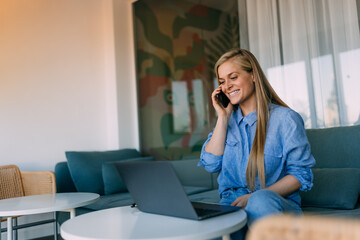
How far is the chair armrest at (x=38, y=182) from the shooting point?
2.62 meters

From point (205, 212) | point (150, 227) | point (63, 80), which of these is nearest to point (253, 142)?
point (205, 212)

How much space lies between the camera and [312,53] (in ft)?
8.80

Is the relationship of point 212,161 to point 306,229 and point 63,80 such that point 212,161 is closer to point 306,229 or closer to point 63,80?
point 306,229

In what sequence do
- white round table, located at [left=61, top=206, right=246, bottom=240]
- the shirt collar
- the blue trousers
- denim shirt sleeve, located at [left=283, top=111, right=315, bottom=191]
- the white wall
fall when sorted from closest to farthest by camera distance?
white round table, located at [left=61, top=206, right=246, bottom=240] < the blue trousers < denim shirt sleeve, located at [left=283, top=111, right=315, bottom=191] < the shirt collar < the white wall

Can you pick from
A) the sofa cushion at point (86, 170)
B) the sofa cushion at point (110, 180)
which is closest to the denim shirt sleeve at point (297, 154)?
the sofa cushion at point (110, 180)

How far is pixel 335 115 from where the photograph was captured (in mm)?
2504

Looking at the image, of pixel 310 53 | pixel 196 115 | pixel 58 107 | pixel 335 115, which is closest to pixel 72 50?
pixel 58 107

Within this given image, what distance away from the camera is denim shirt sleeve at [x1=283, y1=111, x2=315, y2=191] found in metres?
1.33

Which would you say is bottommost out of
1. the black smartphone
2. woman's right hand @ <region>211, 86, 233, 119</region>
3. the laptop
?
the laptop

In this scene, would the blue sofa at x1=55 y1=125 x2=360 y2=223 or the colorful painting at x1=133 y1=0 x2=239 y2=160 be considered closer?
the blue sofa at x1=55 y1=125 x2=360 y2=223

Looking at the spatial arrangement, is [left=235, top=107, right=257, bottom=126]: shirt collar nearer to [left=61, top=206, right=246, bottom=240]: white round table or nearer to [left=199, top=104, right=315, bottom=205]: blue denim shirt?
[left=199, top=104, right=315, bottom=205]: blue denim shirt

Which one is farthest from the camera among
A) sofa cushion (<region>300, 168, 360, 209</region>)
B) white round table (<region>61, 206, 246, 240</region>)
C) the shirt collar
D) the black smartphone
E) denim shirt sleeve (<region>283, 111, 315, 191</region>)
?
sofa cushion (<region>300, 168, 360, 209</region>)

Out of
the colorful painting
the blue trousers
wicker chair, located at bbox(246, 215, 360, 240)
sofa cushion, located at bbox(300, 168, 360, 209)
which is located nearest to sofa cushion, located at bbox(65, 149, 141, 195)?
the colorful painting

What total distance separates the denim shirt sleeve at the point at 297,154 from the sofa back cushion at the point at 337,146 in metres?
0.88
